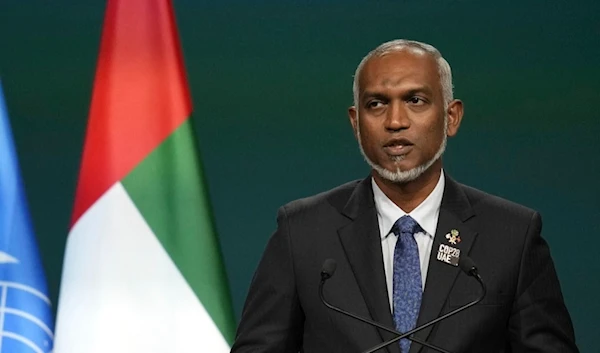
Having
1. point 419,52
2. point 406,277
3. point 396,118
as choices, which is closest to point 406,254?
point 406,277

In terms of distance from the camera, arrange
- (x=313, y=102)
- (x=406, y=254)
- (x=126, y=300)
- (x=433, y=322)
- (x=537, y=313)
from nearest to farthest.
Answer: (x=433, y=322) → (x=537, y=313) → (x=406, y=254) → (x=126, y=300) → (x=313, y=102)

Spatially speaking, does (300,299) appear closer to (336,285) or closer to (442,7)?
(336,285)

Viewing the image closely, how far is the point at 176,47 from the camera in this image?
327 cm

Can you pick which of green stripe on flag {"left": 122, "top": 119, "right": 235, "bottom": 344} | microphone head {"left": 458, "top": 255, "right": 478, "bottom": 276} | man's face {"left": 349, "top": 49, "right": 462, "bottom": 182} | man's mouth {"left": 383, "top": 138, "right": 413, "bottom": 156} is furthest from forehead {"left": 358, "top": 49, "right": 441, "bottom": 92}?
green stripe on flag {"left": 122, "top": 119, "right": 235, "bottom": 344}

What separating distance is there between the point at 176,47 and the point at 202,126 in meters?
0.33

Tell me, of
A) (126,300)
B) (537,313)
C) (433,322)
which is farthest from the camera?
(126,300)

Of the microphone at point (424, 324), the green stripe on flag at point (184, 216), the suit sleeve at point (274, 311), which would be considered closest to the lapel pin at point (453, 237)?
the microphone at point (424, 324)

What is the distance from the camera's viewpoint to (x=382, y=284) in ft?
6.30

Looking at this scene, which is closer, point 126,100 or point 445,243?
point 445,243

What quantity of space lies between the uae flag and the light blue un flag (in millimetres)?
113

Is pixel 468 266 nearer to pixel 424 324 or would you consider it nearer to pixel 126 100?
pixel 424 324

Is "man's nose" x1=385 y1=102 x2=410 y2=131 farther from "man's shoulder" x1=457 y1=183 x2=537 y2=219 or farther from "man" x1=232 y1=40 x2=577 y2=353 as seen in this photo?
"man's shoulder" x1=457 y1=183 x2=537 y2=219

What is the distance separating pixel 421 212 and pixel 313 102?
1.45 meters


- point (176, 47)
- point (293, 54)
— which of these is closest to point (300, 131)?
point (293, 54)
